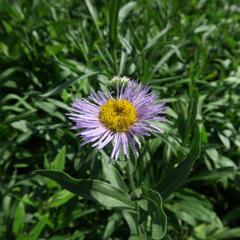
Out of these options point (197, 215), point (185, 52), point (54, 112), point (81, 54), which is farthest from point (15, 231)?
point (185, 52)

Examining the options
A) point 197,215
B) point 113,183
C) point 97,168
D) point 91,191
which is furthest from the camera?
point 197,215

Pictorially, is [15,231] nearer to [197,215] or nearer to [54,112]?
[54,112]

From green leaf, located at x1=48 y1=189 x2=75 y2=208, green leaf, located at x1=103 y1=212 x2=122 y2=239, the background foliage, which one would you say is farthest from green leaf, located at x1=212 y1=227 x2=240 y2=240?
green leaf, located at x1=48 y1=189 x2=75 y2=208

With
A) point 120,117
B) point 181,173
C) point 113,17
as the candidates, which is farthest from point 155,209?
point 113,17

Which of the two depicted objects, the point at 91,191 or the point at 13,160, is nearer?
the point at 91,191

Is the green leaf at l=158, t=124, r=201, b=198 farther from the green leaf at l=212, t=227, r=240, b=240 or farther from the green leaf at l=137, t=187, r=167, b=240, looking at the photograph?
the green leaf at l=212, t=227, r=240, b=240

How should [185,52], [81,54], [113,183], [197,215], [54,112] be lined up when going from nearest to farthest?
[113,183] < [197,215] < [54,112] < [81,54] < [185,52]

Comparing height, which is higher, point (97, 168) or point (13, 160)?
point (13, 160)
